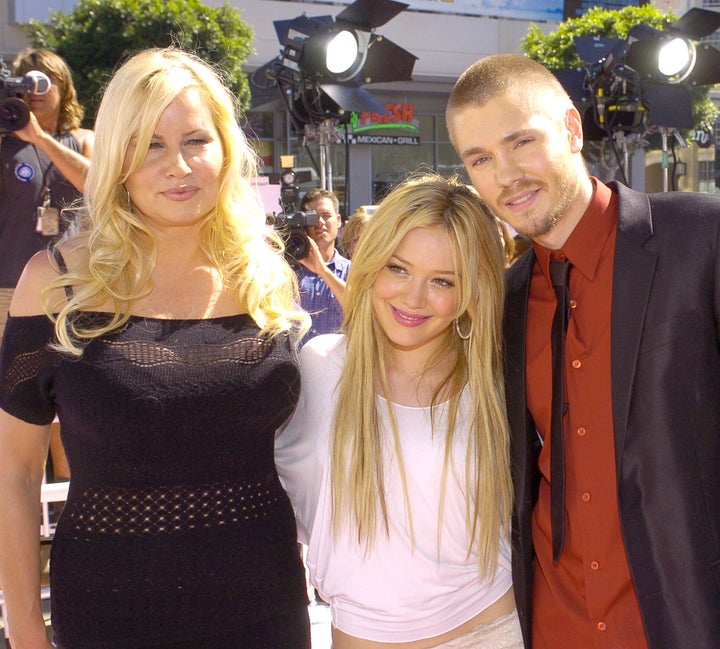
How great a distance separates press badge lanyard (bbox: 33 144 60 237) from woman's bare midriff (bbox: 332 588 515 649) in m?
2.61

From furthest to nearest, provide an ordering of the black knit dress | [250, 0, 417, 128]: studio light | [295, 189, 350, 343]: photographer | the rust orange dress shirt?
[250, 0, 417, 128]: studio light → [295, 189, 350, 343]: photographer → the rust orange dress shirt → the black knit dress

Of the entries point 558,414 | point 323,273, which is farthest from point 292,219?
point 558,414

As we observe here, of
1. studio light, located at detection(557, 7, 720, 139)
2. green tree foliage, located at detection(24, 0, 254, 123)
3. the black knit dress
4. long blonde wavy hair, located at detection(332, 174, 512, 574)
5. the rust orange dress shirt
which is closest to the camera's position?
the black knit dress

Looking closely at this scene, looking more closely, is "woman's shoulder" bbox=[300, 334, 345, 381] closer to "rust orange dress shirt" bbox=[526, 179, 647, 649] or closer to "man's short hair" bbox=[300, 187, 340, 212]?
"rust orange dress shirt" bbox=[526, 179, 647, 649]

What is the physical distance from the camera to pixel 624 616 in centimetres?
183

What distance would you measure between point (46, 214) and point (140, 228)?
2.16 meters

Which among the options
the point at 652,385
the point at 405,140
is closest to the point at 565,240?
the point at 652,385

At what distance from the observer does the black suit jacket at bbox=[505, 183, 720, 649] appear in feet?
5.72

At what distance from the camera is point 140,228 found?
1991 mm

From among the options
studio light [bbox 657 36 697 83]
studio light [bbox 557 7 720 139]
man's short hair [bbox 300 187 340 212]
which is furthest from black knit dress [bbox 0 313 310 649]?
studio light [bbox 657 36 697 83]

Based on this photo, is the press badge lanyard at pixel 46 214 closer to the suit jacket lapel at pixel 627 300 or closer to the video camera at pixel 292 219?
the video camera at pixel 292 219

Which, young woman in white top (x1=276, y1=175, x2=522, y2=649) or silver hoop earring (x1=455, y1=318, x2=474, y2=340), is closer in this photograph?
young woman in white top (x1=276, y1=175, x2=522, y2=649)

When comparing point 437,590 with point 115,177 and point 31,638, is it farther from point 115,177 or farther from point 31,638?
point 115,177

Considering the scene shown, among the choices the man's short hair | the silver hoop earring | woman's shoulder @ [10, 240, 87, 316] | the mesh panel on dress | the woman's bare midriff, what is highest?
the man's short hair
